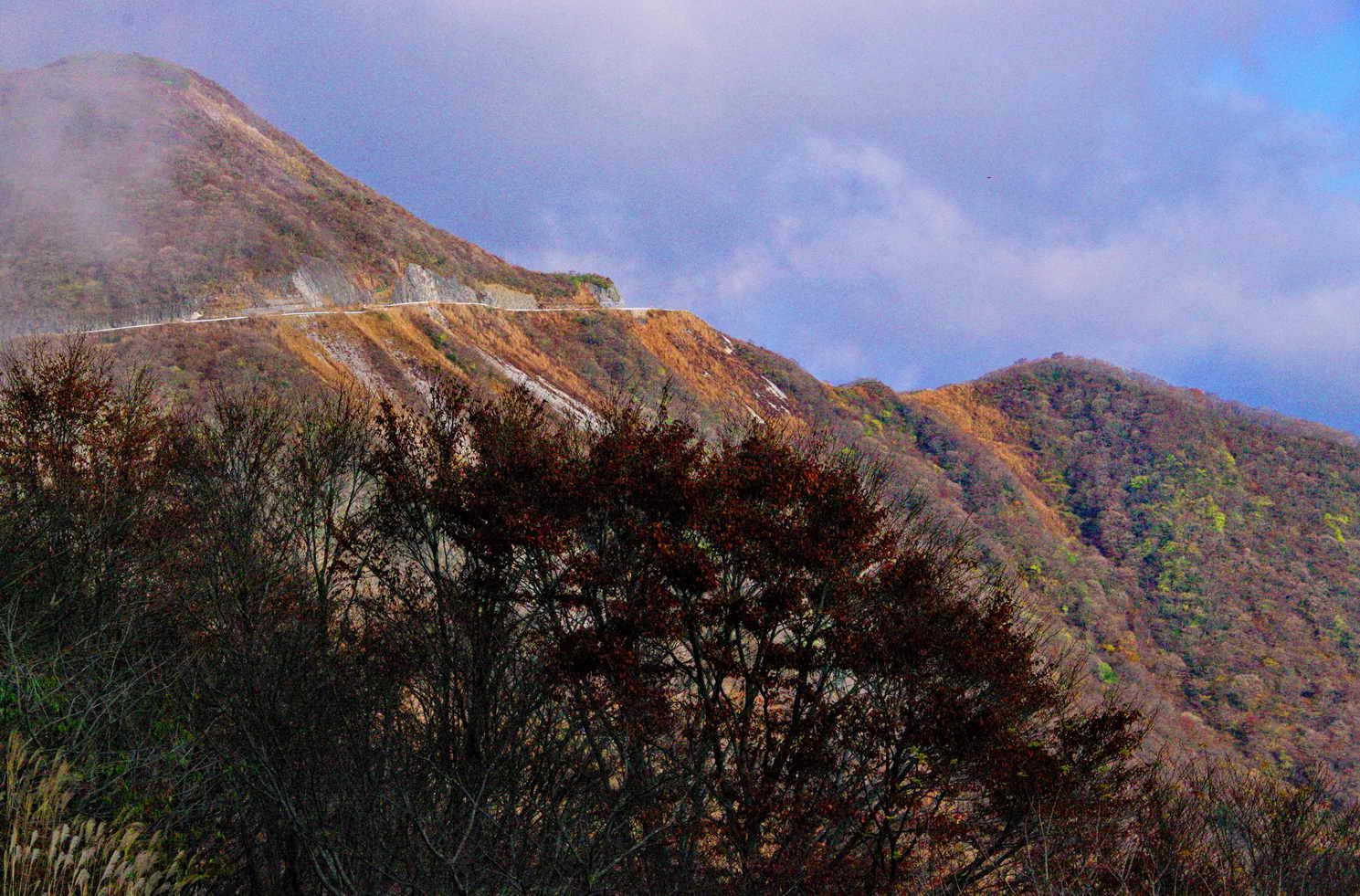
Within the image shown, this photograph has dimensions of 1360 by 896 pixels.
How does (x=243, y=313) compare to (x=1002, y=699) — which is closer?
(x=1002, y=699)

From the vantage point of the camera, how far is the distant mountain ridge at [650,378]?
7525 cm

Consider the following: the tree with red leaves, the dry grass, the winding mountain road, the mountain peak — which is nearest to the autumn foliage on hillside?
the tree with red leaves

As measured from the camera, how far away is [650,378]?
11594 centimetres

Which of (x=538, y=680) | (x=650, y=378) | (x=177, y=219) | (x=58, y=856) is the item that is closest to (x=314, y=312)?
(x=177, y=219)

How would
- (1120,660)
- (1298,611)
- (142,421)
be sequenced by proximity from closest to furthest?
(142,421)
(1120,660)
(1298,611)

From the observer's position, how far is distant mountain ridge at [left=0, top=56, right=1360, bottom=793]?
75.2 meters

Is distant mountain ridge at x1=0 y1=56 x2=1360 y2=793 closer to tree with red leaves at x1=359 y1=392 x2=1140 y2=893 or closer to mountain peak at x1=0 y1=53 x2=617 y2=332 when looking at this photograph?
mountain peak at x1=0 y1=53 x2=617 y2=332

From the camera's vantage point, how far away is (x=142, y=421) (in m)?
27.1

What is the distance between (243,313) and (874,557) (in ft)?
239

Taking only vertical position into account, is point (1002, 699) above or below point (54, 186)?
below

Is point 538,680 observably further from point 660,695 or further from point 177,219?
point 177,219

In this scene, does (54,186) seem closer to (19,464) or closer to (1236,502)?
(19,464)

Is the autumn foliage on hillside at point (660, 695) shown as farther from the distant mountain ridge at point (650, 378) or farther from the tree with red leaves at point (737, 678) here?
the distant mountain ridge at point (650, 378)

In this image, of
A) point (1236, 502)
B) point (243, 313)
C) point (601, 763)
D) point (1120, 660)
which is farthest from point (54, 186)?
point (1236, 502)
